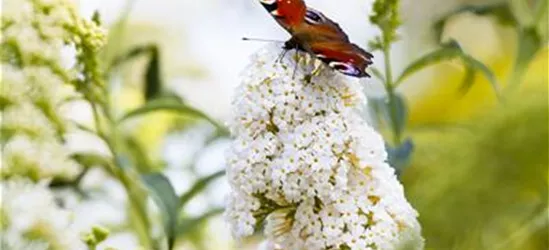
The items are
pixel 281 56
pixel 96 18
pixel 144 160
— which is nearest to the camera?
pixel 281 56

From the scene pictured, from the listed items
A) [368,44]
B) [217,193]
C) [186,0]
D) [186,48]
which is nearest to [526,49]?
[368,44]

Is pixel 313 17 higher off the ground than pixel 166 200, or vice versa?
pixel 313 17

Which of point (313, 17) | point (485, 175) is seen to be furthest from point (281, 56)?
point (485, 175)

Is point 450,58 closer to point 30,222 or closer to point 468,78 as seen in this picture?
point 468,78

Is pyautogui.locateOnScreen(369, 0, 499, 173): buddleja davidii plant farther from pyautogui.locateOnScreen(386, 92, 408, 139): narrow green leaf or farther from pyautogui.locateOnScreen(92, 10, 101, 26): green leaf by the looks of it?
pyautogui.locateOnScreen(92, 10, 101, 26): green leaf

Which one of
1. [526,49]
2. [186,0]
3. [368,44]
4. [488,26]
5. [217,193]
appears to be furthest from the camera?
[488,26]

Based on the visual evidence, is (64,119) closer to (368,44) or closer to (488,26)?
(368,44)

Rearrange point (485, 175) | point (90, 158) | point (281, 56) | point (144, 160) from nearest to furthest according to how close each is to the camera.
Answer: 1. point (485, 175)
2. point (281, 56)
3. point (90, 158)
4. point (144, 160)
